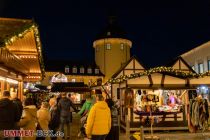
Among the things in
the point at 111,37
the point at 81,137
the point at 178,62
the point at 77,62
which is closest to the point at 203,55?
the point at 178,62

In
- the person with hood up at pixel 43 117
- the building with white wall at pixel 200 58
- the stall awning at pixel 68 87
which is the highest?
the building with white wall at pixel 200 58

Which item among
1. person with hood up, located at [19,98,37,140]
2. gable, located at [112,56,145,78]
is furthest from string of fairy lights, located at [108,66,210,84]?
gable, located at [112,56,145,78]

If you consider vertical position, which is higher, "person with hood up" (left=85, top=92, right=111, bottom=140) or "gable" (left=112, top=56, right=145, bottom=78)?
"gable" (left=112, top=56, right=145, bottom=78)

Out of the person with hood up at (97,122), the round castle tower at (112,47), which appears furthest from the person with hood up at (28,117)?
the round castle tower at (112,47)

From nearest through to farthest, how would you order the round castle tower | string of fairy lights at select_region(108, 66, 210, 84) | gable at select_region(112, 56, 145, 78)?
string of fairy lights at select_region(108, 66, 210, 84), gable at select_region(112, 56, 145, 78), the round castle tower

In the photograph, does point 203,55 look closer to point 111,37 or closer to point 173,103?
point 173,103

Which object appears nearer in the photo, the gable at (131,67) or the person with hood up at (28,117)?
the person with hood up at (28,117)

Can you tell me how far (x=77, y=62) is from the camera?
2997 inches

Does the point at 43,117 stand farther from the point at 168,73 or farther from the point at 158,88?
the point at 168,73

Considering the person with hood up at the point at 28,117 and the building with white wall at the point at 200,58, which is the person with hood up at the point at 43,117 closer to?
the person with hood up at the point at 28,117

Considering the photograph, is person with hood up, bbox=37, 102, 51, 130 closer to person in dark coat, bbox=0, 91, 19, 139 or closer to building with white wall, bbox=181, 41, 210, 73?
person in dark coat, bbox=0, 91, 19, 139

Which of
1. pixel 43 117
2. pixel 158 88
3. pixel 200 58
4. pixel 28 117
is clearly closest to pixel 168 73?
pixel 158 88

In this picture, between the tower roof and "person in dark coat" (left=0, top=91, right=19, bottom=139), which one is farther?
the tower roof

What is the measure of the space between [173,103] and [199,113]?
2.66m
